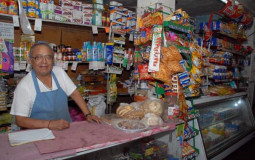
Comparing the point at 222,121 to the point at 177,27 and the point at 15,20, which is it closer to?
the point at 177,27

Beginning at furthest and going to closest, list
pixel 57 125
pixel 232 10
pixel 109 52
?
pixel 232 10
pixel 109 52
pixel 57 125

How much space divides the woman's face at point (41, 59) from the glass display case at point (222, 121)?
2.03m

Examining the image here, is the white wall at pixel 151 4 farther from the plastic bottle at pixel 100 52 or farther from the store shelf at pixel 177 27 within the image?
the plastic bottle at pixel 100 52

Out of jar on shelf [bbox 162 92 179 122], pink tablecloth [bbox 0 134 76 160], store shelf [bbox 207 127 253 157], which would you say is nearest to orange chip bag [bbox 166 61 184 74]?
jar on shelf [bbox 162 92 179 122]

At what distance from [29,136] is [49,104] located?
26.6 inches

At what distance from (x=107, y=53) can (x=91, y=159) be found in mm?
2159

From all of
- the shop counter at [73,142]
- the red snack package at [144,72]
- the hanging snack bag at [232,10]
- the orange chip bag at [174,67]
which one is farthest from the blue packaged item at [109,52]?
the hanging snack bag at [232,10]

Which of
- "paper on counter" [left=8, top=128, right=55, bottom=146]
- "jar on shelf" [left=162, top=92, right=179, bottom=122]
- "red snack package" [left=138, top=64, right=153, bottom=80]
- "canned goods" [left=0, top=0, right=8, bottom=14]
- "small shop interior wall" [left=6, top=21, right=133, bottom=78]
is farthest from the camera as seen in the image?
"small shop interior wall" [left=6, top=21, right=133, bottom=78]

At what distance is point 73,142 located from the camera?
1335mm

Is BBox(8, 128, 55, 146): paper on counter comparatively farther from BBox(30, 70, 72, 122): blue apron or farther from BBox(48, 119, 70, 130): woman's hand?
BBox(30, 70, 72, 122): blue apron

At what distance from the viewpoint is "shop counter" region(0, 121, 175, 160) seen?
114 centimetres

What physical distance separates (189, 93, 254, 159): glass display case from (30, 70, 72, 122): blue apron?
71.8 inches

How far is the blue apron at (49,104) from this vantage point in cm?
195

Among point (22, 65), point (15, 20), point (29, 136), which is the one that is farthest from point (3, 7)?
point (29, 136)
